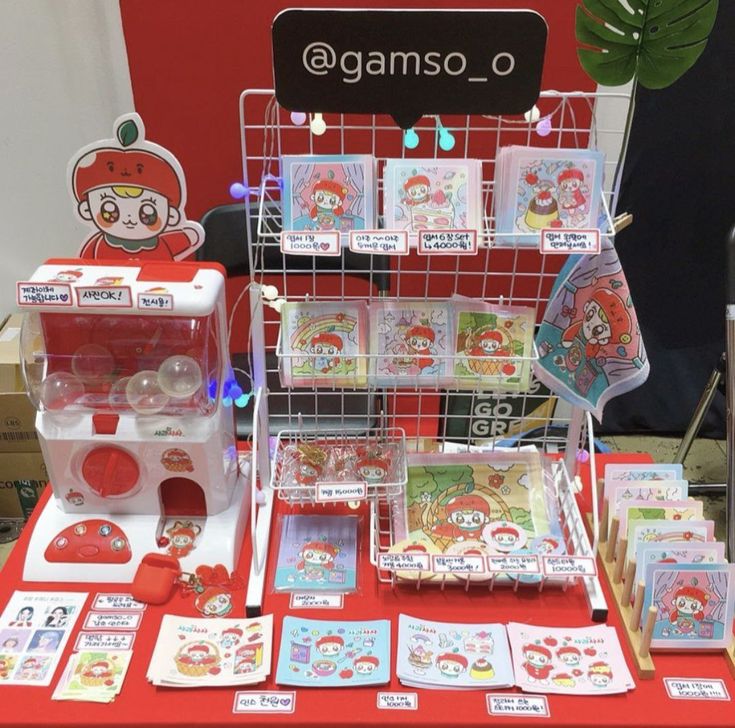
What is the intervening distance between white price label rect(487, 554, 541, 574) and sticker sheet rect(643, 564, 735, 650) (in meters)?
0.18

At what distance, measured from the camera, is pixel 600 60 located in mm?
1190

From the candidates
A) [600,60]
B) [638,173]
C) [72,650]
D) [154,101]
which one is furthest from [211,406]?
[638,173]

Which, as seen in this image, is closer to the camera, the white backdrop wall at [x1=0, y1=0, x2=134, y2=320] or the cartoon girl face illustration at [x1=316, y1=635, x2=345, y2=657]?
the cartoon girl face illustration at [x1=316, y1=635, x2=345, y2=657]

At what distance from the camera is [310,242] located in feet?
3.92

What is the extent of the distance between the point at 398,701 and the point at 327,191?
2.78 ft

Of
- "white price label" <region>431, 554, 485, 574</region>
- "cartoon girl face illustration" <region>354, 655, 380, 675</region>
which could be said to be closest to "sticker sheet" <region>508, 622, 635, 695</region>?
"white price label" <region>431, 554, 485, 574</region>

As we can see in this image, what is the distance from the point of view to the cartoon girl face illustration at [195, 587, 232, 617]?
52.5 inches

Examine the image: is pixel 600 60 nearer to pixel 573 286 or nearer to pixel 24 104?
pixel 573 286

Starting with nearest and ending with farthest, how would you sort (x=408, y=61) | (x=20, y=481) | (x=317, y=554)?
(x=408, y=61) → (x=317, y=554) → (x=20, y=481)

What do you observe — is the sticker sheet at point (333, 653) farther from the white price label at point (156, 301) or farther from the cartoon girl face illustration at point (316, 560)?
the white price label at point (156, 301)

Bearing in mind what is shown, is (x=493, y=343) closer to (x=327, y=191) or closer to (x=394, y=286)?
(x=327, y=191)

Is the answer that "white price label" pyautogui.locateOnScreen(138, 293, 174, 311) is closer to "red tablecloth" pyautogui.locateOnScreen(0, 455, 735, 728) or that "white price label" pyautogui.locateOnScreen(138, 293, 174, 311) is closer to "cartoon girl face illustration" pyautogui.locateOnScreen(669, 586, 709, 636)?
"red tablecloth" pyautogui.locateOnScreen(0, 455, 735, 728)

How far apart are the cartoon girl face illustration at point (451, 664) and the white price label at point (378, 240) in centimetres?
68

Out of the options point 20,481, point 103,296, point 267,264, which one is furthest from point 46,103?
point 103,296
